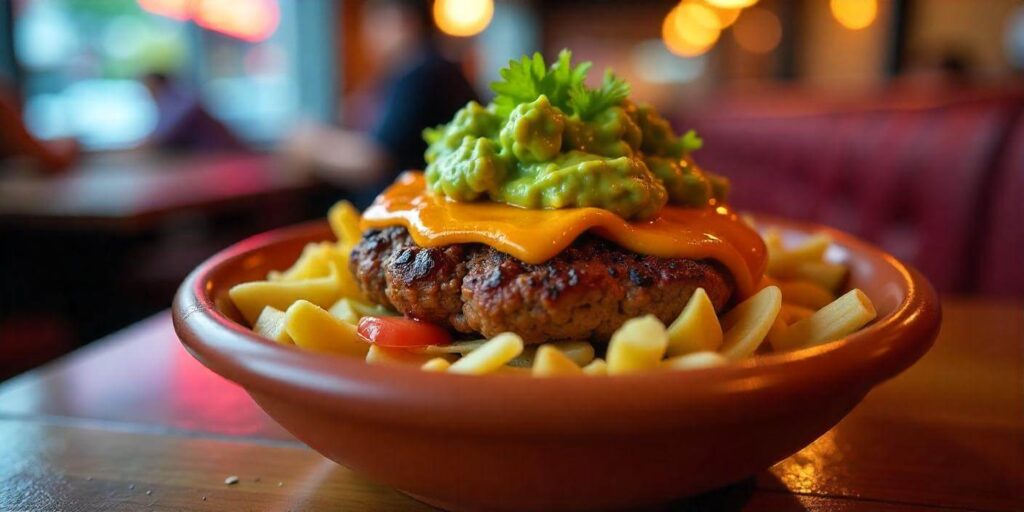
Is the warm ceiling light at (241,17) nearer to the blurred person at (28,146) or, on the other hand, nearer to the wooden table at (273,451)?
the blurred person at (28,146)

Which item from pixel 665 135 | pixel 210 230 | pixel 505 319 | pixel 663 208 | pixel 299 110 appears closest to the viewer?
pixel 505 319

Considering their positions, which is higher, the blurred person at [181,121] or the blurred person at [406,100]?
the blurred person at [406,100]

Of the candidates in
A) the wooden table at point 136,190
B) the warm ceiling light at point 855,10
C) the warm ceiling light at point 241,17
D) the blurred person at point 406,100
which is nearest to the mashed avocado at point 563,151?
the wooden table at point 136,190

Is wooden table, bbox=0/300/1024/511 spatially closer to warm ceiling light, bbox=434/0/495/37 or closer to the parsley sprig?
the parsley sprig

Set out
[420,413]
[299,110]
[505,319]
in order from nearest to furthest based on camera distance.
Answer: [420,413] < [505,319] < [299,110]

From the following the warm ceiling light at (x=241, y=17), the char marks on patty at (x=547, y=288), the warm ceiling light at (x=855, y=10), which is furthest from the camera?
the warm ceiling light at (x=855, y=10)

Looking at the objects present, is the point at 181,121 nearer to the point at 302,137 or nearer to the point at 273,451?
the point at 302,137

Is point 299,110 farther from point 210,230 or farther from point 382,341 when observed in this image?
point 382,341

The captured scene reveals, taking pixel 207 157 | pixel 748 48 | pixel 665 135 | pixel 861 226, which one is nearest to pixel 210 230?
pixel 207 157
